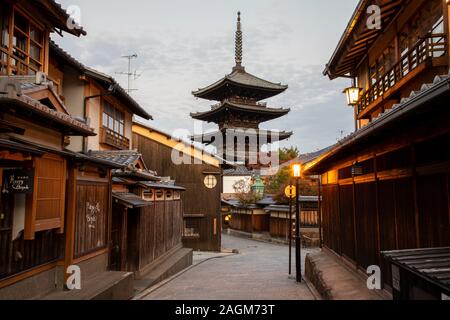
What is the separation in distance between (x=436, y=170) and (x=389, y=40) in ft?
32.0

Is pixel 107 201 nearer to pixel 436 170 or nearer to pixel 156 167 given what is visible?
pixel 436 170

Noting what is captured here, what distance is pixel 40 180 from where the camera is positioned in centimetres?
798

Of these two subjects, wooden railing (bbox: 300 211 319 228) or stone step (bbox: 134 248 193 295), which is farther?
wooden railing (bbox: 300 211 319 228)

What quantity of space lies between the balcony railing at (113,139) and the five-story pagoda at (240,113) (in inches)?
930

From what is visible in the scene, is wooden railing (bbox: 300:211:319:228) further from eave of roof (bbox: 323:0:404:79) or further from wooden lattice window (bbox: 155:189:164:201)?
wooden lattice window (bbox: 155:189:164:201)

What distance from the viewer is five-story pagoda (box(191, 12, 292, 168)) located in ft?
145

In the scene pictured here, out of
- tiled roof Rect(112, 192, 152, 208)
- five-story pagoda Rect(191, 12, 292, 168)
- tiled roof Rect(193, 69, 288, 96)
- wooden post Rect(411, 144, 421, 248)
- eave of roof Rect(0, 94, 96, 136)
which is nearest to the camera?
eave of roof Rect(0, 94, 96, 136)

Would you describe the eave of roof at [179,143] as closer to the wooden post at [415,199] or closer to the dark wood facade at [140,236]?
the dark wood facade at [140,236]

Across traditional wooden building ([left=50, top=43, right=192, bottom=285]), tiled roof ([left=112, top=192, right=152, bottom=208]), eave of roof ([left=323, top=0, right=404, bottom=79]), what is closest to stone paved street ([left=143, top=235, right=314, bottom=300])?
traditional wooden building ([left=50, top=43, right=192, bottom=285])

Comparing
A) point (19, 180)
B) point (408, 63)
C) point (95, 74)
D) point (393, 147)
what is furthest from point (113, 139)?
point (393, 147)

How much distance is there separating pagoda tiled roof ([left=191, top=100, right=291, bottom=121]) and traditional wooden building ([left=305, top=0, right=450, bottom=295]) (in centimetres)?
2524

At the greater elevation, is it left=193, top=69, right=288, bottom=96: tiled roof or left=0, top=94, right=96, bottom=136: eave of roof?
left=193, top=69, right=288, bottom=96: tiled roof

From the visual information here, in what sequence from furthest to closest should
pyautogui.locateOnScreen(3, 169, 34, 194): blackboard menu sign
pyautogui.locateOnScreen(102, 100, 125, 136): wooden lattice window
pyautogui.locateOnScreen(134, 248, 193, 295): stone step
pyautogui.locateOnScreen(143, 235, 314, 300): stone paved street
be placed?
pyautogui.locateOnScreen(102, 100, 125, 136): wooden lattice window
pyautogui.locateOnScreen(134, 248, 193, 295): stone step
pyautogui.locateOnScreen(143, 235, 314, 300): stone paved street
pyautogui.locateOnScreen(3, 169, 34, 194): blackboard menu sign

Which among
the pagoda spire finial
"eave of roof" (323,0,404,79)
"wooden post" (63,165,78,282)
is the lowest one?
"wooden post" (63,165,78,282)
